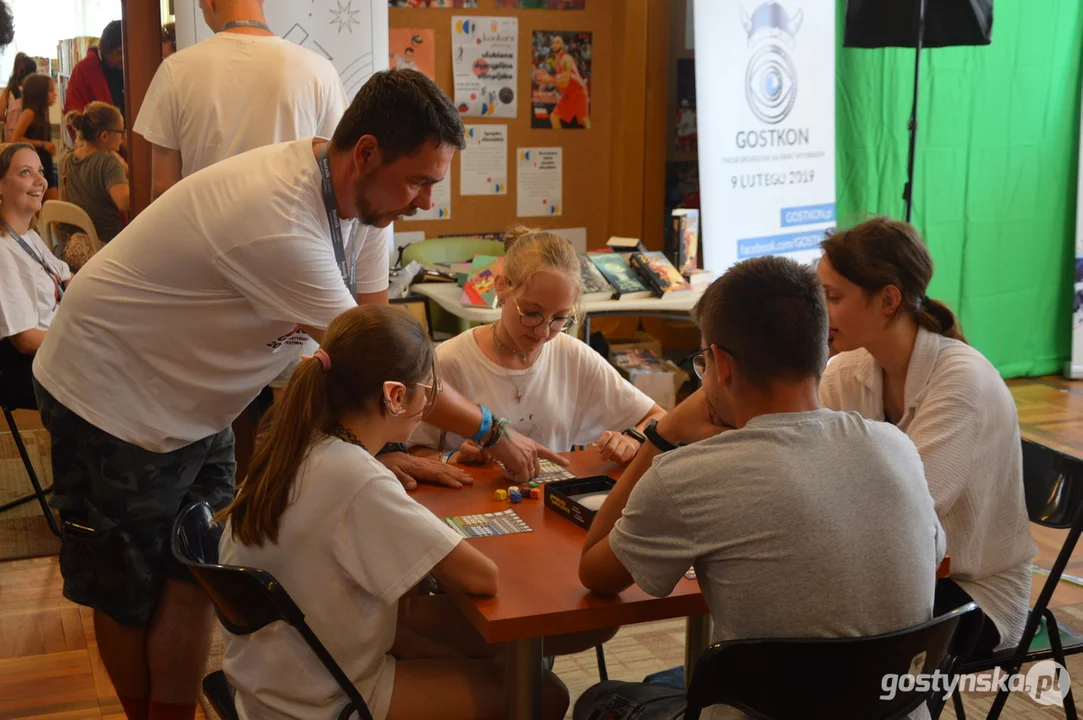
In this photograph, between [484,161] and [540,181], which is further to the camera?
[540,181]

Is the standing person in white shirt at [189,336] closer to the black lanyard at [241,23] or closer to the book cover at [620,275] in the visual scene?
the black lanyard at [241,23]

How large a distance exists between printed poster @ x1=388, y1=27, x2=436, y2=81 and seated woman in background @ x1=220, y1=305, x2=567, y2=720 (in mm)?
3912

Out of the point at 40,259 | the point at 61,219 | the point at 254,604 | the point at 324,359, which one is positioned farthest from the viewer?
the point at 61,219

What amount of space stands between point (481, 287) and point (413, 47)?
5.70 feet

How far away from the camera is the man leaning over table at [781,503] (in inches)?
53.9

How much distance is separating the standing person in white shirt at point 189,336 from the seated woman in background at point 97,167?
2460mm

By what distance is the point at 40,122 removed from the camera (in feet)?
13.8

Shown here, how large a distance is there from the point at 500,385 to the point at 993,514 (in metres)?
1.12

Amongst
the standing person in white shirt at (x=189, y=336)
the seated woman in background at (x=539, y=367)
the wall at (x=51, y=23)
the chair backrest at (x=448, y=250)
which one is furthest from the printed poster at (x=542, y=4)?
the standing person in white shirt at (x=189, y=336)

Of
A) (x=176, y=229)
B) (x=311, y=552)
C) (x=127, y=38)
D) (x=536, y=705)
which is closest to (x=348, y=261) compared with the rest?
(x=176, y=229)

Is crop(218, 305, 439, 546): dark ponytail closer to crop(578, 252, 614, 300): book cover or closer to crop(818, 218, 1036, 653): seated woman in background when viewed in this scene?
crop(818, 218, 1036, 653): seated woman in background

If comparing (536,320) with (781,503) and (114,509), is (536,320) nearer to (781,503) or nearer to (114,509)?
(114,509)

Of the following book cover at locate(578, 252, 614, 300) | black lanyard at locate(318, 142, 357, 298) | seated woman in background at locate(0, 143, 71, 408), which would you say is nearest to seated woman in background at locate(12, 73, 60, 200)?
seated woman in background at locate(0, 143, 71, 408)

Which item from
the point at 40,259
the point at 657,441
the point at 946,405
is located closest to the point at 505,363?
the point at 657,441
